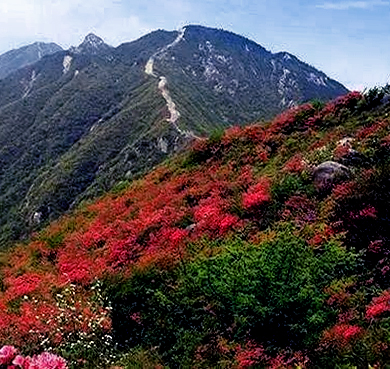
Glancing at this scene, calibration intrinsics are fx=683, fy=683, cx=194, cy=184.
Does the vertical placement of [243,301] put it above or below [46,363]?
below

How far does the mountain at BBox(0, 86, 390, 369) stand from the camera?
15328 millimetres

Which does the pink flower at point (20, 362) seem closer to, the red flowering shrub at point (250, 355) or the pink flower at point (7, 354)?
the pink flower at point (7, 354)

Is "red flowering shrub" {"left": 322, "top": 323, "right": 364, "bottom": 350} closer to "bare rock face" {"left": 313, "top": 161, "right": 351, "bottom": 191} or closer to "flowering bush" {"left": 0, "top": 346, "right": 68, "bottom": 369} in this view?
"flowering bush" {"left": 0, "top": 346, "right": 68, "bottom": 369}

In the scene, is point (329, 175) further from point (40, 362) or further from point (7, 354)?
point (40, 362)

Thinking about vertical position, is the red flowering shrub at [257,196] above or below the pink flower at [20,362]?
above

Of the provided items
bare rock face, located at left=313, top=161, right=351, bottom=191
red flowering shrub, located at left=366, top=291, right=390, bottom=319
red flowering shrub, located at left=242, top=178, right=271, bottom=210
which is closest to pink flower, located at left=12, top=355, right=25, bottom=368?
red flowering shrub, located at left=366, top=291, right=390, bottom=319

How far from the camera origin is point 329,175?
23766 millimetres

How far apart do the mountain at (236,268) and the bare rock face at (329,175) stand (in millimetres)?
54

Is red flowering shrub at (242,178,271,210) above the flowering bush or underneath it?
above

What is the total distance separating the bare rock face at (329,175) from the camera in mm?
23422

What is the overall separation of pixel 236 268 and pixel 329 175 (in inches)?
333

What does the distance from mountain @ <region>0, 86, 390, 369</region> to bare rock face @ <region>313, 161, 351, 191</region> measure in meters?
0.05

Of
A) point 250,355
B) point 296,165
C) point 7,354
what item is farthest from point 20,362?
point 296,165

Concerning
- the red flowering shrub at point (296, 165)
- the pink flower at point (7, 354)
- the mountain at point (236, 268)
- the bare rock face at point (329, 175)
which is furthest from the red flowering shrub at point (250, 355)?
the red flowering shrub at point (296, 165)
